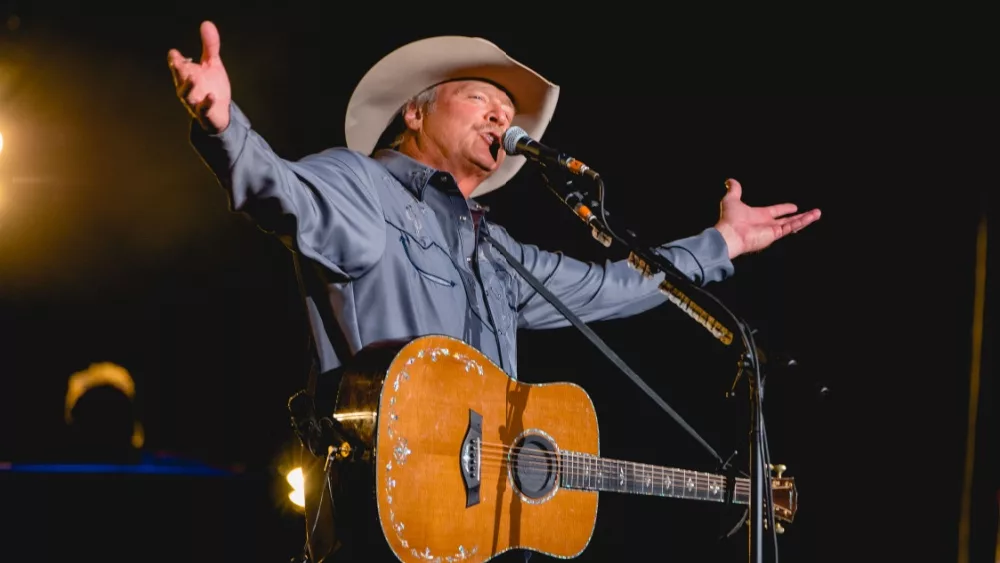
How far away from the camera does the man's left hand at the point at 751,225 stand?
3422 mm

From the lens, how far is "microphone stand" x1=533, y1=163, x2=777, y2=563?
1.99 metres

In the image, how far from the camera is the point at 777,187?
4.14 m

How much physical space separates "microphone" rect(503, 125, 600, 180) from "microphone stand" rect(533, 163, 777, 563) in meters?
0.03

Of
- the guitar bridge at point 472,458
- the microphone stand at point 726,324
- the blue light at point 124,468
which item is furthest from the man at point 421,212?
the blue light at point 124,468

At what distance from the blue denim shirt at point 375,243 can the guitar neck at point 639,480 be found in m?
0.38

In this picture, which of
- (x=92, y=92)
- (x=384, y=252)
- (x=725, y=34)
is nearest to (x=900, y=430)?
(x=725, y=34)

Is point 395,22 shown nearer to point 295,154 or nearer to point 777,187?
point 295,154

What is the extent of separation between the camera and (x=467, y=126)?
3109 mm

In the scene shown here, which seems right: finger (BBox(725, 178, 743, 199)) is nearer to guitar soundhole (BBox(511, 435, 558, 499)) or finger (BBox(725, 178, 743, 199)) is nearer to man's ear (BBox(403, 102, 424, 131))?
man's ear (BBox(403, 102, 424, 131))

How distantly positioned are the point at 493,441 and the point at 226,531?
2.59m

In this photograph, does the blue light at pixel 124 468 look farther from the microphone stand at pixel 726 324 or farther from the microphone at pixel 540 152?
the microphone stand at pixel 726 324

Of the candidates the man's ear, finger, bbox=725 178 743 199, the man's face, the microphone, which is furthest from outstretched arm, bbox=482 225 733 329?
the microphone

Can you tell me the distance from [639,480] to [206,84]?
1.86 meters

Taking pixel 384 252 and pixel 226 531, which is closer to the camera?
pixel 384 252
